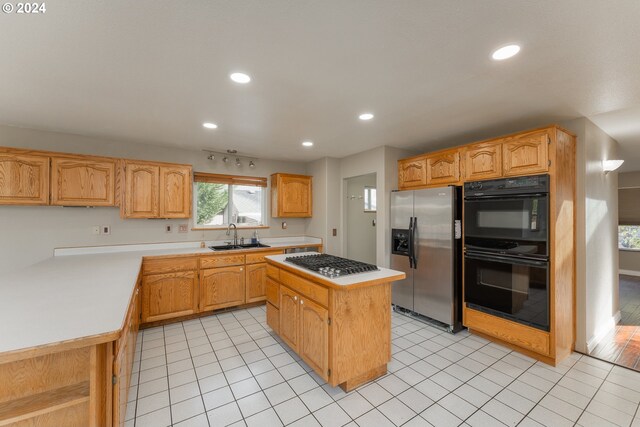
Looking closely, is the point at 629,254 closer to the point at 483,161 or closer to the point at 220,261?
the point at 483,161

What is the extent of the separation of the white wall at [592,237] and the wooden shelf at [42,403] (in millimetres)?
3971

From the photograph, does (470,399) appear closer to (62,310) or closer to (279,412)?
(279,412)

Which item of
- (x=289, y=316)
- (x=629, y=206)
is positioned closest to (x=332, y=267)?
(x=289, y=316)

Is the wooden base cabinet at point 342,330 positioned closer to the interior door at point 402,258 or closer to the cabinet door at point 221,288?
the interior door at point 402,258

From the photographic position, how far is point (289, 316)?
2.61 metres

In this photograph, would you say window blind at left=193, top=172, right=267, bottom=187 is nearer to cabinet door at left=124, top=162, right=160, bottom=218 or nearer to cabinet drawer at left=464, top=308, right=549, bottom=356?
cabinet door at left=124, top=162, right=160, bottom=218

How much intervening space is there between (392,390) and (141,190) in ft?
11.9

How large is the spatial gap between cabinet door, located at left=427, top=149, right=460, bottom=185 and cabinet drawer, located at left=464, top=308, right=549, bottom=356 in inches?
60.9

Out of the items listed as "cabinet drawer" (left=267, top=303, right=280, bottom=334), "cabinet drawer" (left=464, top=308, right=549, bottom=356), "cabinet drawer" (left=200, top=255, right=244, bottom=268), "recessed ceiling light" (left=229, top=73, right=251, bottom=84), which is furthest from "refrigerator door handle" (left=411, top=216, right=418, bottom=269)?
"recessed ceiling light" (left=229, top=73, right=251, bottom=84)

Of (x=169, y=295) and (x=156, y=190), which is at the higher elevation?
(x=156, y=190)

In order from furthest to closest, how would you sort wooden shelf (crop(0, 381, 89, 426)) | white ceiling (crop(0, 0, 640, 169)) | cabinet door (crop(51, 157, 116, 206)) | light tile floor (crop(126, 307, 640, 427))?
cabinet door (crop(51, 157, 116, 206)) < light tile floor (crop(126, 307, 640, 427)) < white ceiling (crop(0, 0, 640, 169)) < wooden shelf (crop(0, 381, 89, 426))

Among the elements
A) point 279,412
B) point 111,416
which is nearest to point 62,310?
point 111,416

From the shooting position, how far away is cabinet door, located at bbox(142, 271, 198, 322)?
128 inches

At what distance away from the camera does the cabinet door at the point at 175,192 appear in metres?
3.61
